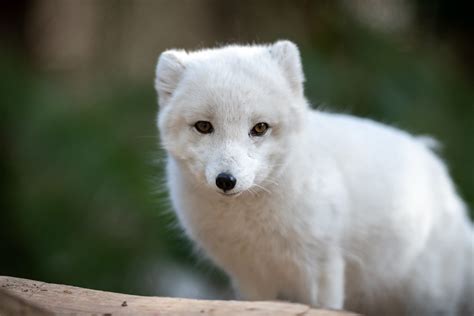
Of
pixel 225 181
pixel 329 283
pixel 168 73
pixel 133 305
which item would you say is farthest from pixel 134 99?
pixel 133 305

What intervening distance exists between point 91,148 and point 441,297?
13.0ft

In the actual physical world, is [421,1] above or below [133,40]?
above

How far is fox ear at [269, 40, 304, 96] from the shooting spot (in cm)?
434

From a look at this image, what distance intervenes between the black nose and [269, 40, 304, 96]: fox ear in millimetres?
839

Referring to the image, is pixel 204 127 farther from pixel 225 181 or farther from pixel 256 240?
pixel 256 240

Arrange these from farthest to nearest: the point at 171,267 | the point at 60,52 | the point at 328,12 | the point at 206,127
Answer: the point at 60,52
the point at 328,12
the point at 171,267
the point at 206,127

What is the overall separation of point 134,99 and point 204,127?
4771 millimetres

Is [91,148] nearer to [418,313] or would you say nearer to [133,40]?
[133,40]

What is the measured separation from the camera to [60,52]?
9.94m

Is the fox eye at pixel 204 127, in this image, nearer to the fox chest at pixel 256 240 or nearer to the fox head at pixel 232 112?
the fox head at pixel 232 112

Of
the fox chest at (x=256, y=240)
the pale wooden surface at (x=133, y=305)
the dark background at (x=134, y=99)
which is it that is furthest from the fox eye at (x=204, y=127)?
the dark background at (x=134, y=99)

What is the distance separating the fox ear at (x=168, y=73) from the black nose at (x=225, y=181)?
2.59ft

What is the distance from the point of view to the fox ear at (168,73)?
14.0 feet

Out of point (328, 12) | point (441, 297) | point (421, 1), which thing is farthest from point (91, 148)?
point (421, 1)
